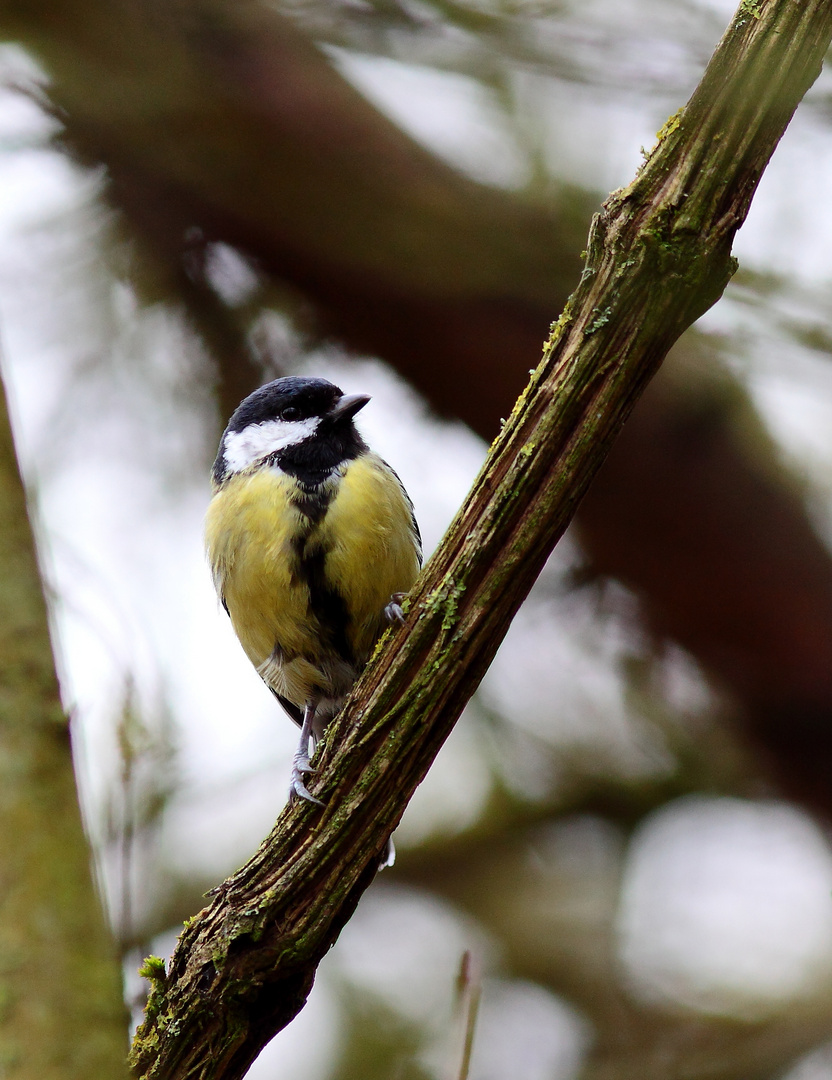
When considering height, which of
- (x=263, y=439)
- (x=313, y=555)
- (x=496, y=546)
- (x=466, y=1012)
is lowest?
(x=466, y=1012)

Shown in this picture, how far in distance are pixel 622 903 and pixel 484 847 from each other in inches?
24.6

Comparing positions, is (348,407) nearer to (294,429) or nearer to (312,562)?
(294,429)

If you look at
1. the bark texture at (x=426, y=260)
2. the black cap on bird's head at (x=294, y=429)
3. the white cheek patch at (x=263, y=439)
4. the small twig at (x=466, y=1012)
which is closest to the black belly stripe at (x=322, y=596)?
the black cap on bird's head at (x=294, y=429)

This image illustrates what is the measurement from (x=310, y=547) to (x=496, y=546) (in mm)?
1056

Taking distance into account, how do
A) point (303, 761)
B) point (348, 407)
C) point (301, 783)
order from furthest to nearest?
1. point (348, 407)
2. point (303, 761)
3. point (301, 783)

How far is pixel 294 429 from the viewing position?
317 centimetres

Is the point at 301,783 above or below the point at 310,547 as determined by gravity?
below

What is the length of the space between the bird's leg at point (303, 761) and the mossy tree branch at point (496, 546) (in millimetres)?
37

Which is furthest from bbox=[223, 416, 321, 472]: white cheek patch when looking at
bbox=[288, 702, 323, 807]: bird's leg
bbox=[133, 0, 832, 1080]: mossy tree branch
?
bbox=[133, 0, 832, 1080]: mossy tree branch

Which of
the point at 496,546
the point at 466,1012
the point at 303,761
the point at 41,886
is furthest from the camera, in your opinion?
the point at 303,761

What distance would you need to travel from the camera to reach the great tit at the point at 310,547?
275 centimetres

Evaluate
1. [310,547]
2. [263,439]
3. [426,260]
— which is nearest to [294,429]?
[263,439]

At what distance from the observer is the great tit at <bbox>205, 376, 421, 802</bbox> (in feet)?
9.04

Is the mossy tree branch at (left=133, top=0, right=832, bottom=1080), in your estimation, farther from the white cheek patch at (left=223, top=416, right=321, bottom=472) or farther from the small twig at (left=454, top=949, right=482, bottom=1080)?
the white cheek patch at (left=223, top=416, right=321, bottom=472)
